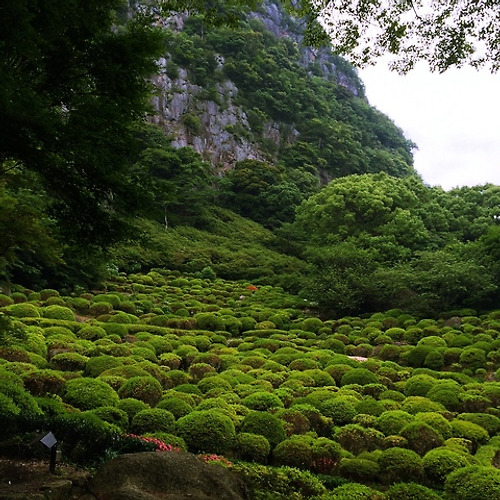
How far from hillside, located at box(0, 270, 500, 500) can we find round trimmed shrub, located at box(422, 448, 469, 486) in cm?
2

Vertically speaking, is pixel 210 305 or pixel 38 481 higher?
pixel 210 305

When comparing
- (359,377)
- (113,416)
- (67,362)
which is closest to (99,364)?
(67,362)

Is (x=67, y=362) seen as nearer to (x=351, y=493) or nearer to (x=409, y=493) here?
Result: (x=351, y=493)

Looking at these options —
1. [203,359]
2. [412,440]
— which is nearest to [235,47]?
[203,359]

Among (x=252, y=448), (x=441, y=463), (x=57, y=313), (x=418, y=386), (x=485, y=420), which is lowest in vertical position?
(x=252, y=448)

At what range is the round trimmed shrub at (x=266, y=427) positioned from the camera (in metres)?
7.72

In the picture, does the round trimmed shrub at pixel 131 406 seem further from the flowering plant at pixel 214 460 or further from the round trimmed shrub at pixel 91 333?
the round trimmed shrub at pixel 91 333

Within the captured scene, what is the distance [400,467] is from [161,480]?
4.13 m

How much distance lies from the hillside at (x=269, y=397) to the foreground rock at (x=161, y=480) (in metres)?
0.08

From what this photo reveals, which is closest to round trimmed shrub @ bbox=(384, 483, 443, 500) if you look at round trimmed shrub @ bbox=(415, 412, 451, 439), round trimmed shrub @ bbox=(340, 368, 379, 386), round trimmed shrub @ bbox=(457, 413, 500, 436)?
round trimmed shrub @ bbox=(415, 412, 451, 439)

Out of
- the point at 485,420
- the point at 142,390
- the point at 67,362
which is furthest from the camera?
the point at 67,362

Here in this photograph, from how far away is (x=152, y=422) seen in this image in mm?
7621

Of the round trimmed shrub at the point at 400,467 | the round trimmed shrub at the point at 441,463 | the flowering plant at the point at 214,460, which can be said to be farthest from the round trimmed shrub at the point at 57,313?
the round trimmed shrub at the point at 441,463

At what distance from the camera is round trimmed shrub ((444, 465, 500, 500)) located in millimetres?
6121
